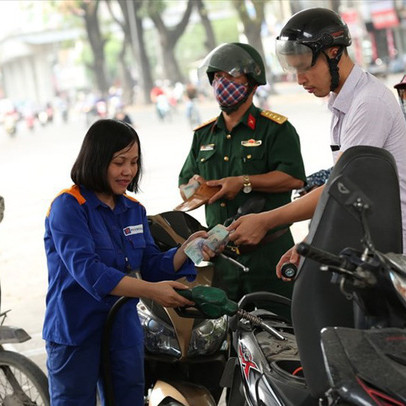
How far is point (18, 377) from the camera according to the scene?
4324 mm

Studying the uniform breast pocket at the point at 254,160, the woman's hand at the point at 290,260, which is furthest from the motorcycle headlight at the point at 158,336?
the uniform breast pocket at the point at 254,160

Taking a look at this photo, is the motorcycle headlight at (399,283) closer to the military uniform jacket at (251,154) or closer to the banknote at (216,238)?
the banknote at (216,238)

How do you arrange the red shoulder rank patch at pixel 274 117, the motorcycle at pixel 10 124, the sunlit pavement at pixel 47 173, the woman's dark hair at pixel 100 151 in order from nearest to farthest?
the woman's dark hair at pixel 100 151, the red shoulder rank patch at pixel 274 117, the sunlit pavement at pixel 47 173, the motorcycle at pixel 10 124

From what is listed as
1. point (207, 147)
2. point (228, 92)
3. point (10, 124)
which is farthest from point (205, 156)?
point (10, 124)

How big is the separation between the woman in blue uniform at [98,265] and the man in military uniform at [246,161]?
0.75 meters

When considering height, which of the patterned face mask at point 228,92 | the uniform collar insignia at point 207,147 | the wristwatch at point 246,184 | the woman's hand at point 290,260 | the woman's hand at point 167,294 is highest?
the patterned face mask at point 228,92

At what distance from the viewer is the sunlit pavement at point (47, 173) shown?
886 cm

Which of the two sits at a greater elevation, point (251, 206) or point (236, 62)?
point (236, 62)

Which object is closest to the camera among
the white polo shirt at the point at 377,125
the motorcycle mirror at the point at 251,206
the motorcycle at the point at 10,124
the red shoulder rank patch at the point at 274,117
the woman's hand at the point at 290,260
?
Result: the woman's hand at the point at 290,260

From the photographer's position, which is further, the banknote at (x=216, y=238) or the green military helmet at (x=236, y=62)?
the green military helmet at (x=236, y=62)

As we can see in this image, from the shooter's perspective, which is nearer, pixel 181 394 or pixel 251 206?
pixel 181 394

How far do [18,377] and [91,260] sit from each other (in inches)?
49.1

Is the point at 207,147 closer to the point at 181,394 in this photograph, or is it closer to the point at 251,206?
the point at 251,206

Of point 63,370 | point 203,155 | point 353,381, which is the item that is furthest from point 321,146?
point 353,381
